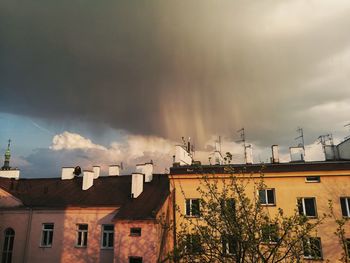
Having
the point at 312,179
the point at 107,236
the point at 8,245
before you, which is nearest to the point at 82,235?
the point at 107,236

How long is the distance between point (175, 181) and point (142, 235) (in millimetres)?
5830

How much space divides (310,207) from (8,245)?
2919 centimetres

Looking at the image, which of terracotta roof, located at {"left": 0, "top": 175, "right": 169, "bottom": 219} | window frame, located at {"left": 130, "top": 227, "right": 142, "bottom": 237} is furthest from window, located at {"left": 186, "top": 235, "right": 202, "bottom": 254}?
window frame, located at {"left": 130, "top": 227, "right": 142, "bottom": 237}

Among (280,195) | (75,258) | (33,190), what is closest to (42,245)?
(75,258)

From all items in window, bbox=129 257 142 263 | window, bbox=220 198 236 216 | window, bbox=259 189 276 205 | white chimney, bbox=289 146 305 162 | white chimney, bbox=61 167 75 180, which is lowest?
window, bbox=129 257 142 263

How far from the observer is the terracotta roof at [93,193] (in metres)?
28.5

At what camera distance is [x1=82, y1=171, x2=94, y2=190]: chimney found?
33.8 meters

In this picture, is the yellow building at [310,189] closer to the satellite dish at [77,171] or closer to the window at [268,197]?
the window at [268,197]

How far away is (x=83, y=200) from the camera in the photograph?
102ft

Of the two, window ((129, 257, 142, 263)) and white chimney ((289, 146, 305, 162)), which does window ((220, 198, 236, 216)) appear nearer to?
window ((129, 257, 142, 263))

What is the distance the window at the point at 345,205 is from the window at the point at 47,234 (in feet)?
86.3

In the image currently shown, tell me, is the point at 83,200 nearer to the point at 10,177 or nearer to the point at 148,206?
the point at 148,206

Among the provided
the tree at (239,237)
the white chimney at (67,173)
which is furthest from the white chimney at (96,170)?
the tree at (239,237)

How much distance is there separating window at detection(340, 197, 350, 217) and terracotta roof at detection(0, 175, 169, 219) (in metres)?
14.8
